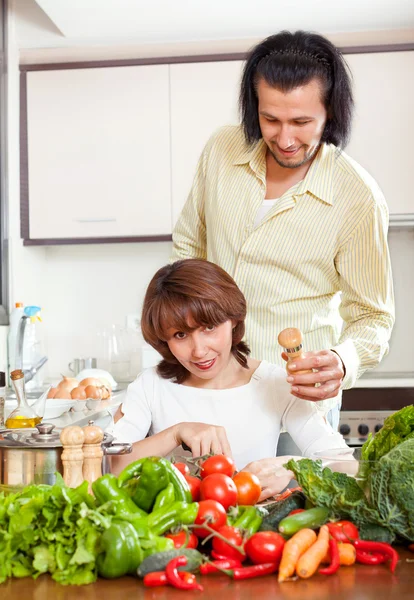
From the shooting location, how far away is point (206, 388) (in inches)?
81.4

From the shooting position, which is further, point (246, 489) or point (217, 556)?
point (246, 489)

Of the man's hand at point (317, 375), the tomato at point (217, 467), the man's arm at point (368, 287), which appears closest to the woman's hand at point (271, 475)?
the tomato at point (217, 467)

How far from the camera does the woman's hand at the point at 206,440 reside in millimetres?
1678

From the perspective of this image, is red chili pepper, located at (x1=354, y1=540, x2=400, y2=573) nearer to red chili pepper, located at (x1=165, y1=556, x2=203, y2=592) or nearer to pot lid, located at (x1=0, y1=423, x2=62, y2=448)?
red chili pepper, located at (x1=165, y1=556, x2=203, y2=592)

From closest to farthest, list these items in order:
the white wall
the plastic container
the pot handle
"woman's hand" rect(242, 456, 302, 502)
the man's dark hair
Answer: the pot handle
"woman's hand" rect(242, 456, 302, 502)
the man's dark hair
the plastic container
the white wall

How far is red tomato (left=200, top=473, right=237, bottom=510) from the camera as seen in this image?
3.68 ft

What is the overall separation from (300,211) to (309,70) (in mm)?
368

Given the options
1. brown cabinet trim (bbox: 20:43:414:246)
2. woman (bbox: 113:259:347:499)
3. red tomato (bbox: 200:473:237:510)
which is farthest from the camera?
→ brown cabinet trim (bbox: 20:43:414:246)

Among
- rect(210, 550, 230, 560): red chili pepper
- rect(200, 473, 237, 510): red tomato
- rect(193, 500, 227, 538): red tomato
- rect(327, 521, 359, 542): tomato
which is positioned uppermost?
rect(200, 473, 237, 510): red tomato

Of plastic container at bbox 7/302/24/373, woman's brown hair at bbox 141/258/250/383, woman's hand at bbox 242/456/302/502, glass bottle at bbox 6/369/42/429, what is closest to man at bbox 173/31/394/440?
woman's brown hair at bbox 141/258/250/383

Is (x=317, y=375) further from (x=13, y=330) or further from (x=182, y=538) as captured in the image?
(x=13, y=330)

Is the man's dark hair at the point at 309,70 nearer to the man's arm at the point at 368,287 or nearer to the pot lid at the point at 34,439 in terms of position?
the man's arm at the point at 368,287

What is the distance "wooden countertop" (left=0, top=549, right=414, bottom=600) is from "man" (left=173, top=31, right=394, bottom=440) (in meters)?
1.00

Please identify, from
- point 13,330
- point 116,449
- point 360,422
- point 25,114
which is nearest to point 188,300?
point 116,449
